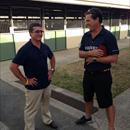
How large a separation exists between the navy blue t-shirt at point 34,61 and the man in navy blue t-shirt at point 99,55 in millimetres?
669

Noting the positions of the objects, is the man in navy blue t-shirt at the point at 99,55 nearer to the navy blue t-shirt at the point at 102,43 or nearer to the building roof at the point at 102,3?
the navy blue t-shirt at the point at 102,43

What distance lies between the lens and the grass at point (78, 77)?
23.0 ft

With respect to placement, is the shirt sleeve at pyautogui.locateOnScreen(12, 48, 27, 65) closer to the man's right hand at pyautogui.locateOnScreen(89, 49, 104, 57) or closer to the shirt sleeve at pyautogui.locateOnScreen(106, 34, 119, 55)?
the man's right hand at pyautogui.locateOnScreen(89, 49, 104, 57)

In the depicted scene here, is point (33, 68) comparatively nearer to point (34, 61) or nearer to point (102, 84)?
point (34, 61)

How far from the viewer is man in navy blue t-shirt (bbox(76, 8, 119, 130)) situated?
3.89 meters

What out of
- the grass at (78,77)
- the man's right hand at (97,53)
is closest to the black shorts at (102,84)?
the man's right hand at (97,53)

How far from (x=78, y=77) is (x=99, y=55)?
4.45 metres

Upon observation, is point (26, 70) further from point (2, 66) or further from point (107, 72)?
point (2, 66)

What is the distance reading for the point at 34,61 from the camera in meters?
3.90

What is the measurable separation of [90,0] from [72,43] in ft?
9.82

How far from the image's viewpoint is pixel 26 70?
3.99 metres

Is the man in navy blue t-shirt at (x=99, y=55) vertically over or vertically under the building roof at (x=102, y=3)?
under

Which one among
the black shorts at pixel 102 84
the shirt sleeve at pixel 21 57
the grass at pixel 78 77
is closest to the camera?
the shirt sleeve at pixel 21 57

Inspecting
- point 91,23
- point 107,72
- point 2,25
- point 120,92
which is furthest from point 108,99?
point 2,25
